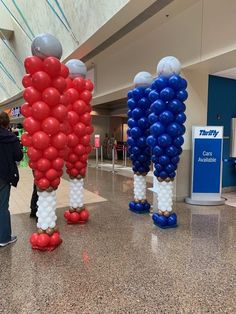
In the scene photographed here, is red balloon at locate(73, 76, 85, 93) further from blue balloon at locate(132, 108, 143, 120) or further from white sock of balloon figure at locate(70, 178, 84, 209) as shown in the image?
white sock of balloon figure at locate(70, 178, 84, 209)

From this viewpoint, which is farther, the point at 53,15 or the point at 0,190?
the point at 53,15

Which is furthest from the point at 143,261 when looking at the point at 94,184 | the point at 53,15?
the point at 53,15

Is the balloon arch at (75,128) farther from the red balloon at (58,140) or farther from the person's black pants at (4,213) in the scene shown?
the person's black pants at (4,213)

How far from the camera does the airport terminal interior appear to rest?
7.95 ft

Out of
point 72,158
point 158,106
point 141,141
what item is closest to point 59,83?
point 72,158

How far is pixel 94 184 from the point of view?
740 centimetres

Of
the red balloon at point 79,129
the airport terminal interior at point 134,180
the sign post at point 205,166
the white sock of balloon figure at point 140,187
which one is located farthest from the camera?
the sign post at point 205,166

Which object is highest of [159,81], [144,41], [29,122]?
[144,41]

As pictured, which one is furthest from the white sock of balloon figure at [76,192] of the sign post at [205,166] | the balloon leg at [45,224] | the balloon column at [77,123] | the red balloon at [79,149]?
the sign post at [205,166]

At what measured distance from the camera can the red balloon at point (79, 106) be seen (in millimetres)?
3740

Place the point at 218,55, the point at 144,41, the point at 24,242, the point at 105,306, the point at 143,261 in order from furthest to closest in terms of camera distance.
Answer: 1. the point at 144,41
2. the point at 218,55
3. the point at 24,242
4. the point at 143,261
5. the point at 105,306

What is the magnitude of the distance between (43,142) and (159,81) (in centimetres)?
185

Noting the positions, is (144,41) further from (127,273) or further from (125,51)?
(127,273)

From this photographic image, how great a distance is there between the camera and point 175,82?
3.67 meters
